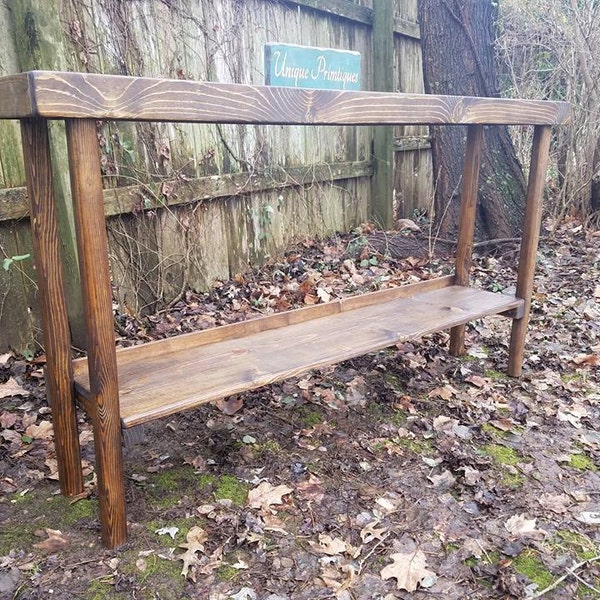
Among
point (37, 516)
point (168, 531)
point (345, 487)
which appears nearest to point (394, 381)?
point (345, 487)

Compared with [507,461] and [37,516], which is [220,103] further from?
[507,461]

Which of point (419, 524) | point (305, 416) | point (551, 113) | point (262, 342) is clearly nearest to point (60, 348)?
point (262, 342)

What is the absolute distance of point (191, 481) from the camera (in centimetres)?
229

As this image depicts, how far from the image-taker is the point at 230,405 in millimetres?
2869

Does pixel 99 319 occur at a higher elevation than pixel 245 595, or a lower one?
higher

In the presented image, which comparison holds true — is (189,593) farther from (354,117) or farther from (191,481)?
(354,117)

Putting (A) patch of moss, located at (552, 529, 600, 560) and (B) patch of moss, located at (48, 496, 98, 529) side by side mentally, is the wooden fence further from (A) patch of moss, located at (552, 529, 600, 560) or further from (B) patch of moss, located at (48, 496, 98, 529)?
(A) patch of moss, located at (552, 529, 600, 560)

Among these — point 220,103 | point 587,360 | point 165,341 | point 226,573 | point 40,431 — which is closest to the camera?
point 220,103

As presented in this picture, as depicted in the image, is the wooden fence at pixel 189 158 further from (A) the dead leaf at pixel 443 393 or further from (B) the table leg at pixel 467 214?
(A) the dead leaf at pixel 443 393

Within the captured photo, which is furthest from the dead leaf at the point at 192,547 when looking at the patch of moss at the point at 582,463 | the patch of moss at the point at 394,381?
the patch of moss at the point at 582,463

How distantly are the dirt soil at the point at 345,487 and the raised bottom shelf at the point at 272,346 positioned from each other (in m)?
0.24

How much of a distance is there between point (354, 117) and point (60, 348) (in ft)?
4.29

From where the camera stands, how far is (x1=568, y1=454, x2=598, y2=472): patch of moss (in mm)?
2419

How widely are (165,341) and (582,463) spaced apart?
6.03ft
